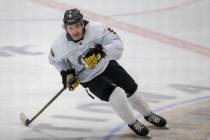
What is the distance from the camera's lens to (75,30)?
4.04 meters

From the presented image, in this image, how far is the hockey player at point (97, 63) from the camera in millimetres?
4055

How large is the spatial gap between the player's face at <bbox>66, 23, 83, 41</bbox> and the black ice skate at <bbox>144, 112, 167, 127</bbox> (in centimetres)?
77

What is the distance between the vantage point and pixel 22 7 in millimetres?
8398

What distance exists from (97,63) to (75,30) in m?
0.27

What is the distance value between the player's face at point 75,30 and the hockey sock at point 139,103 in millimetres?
587

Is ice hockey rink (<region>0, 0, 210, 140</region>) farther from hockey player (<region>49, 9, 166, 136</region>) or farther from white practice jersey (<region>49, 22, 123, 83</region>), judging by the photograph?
white practice jersey (<region>49, 22, 123, 83</region>)

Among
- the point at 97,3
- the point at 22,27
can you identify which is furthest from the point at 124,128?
the point at 97,3

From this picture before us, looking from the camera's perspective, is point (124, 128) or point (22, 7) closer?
point (124, 128)

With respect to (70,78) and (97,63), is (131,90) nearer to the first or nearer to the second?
(97,63)

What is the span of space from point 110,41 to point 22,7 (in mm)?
4452

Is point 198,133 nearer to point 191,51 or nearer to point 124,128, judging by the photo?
point 124,128

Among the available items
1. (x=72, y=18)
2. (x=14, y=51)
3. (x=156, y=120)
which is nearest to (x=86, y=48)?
(x=72, y=18)

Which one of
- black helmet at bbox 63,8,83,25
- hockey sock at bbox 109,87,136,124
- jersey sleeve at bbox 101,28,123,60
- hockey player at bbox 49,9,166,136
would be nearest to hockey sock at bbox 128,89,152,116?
hockey player at bbox 49,9,166,136

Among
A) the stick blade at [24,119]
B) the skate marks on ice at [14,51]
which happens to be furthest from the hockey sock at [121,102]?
the skate marks on ice at [14,51]
